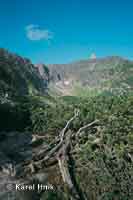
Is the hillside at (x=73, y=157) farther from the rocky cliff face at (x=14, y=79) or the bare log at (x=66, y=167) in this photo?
the rocky cliff face at (x=14, y=79)

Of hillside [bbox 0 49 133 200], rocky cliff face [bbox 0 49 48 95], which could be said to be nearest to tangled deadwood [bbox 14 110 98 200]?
hillside [bbox 0 49 133 200]

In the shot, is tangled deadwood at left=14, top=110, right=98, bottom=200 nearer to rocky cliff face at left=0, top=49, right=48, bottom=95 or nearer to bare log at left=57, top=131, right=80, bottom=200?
bare log at left=57, top=131, right=80, bottom=200

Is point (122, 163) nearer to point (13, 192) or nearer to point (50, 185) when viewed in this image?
point (50, 185)

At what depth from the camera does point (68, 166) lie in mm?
13969
